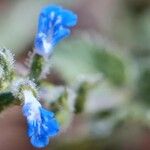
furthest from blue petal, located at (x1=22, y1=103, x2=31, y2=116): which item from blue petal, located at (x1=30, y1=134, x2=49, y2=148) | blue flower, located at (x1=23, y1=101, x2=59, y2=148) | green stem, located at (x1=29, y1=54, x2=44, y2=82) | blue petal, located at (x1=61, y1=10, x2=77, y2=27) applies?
blue petal, located at (x1=61, y1=10, x2=77, y2=27)

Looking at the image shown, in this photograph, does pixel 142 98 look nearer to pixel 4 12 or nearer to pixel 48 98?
pixel 48 98

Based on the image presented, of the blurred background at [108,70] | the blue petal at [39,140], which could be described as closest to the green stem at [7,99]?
the blue petal at [39,140]

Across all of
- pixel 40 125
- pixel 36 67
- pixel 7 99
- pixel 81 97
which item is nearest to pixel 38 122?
pixel 40 125

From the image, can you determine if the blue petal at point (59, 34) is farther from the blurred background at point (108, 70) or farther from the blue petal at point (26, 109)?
the blurred background at point (108, 70)

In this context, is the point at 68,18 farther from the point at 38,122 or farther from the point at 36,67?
the point at 38,122

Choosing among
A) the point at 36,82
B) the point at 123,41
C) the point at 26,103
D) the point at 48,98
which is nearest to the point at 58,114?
the point at 48,98

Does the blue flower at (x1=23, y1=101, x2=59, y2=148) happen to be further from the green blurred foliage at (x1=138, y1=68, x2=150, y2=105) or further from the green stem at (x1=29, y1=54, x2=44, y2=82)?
the green blurred foliage at (x1=138, y1=68, x2=150, y2=105)
